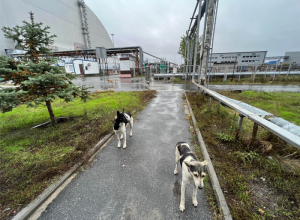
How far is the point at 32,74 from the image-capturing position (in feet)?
12.3

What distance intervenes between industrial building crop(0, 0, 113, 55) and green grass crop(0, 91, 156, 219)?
34.0m

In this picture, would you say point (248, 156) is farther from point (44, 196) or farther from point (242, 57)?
point (242, 57)

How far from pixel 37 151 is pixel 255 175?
17.0ft

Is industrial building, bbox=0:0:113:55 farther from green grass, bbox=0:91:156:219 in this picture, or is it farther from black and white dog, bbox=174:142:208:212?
black and white dog, bbox=174:142:208:212

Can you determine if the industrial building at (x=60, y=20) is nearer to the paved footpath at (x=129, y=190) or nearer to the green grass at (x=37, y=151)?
the green grass at (x=37, y=151)

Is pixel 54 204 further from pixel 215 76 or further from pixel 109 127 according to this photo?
pixel 215 76

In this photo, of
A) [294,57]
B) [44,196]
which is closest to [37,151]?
[44,196]

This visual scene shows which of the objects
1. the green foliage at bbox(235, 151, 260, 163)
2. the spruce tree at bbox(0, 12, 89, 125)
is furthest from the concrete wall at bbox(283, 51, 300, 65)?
the spruce tree at bbox(0, 12, 89, 125)

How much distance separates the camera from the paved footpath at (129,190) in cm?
197

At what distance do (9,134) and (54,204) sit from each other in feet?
12.3

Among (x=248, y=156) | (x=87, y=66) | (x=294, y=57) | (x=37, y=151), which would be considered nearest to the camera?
(x=248, y=156)

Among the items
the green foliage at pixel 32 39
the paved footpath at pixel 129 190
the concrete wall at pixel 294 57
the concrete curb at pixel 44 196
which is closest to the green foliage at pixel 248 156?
the paved footpath at pixel 129 190

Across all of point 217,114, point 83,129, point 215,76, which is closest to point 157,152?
point 83,129

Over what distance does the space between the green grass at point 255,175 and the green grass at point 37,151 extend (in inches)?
122
